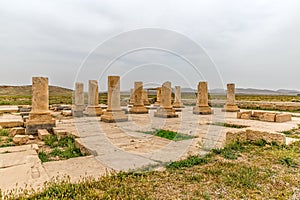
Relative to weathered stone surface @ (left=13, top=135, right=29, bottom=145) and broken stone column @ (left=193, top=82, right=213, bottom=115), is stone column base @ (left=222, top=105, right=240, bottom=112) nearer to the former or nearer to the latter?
broken stone column @ (left=193, top=82, right=213, bottom=115)

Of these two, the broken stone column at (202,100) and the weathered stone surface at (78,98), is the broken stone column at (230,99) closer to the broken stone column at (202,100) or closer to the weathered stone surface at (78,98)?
the broken stone column at (202,100)

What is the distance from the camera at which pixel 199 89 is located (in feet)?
49.9

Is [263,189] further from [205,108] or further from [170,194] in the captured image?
[205,108]

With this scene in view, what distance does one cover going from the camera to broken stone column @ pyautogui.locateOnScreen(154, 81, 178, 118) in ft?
42.9

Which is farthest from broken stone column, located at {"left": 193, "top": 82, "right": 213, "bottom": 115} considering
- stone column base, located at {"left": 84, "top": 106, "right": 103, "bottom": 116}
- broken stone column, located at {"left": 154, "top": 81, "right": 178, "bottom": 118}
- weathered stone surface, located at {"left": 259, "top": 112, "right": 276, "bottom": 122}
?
stone column base, located at {"left": 84, "top": 106, "right": 103, "bottom": 116}

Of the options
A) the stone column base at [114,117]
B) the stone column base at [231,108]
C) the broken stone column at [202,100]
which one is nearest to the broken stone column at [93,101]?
the stone column base at [114,117]

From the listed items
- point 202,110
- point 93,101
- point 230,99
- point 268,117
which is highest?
point 230,99

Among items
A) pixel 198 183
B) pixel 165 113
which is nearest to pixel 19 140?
pixel 198 183

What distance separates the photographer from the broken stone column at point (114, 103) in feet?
35.9

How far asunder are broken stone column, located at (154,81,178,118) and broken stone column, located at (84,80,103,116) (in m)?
3.56

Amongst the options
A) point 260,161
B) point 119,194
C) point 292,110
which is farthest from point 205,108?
point 119,194

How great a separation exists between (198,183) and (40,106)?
7201mm

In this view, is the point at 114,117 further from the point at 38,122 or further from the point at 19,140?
the point at 19,140

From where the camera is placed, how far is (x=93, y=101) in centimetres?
1325
